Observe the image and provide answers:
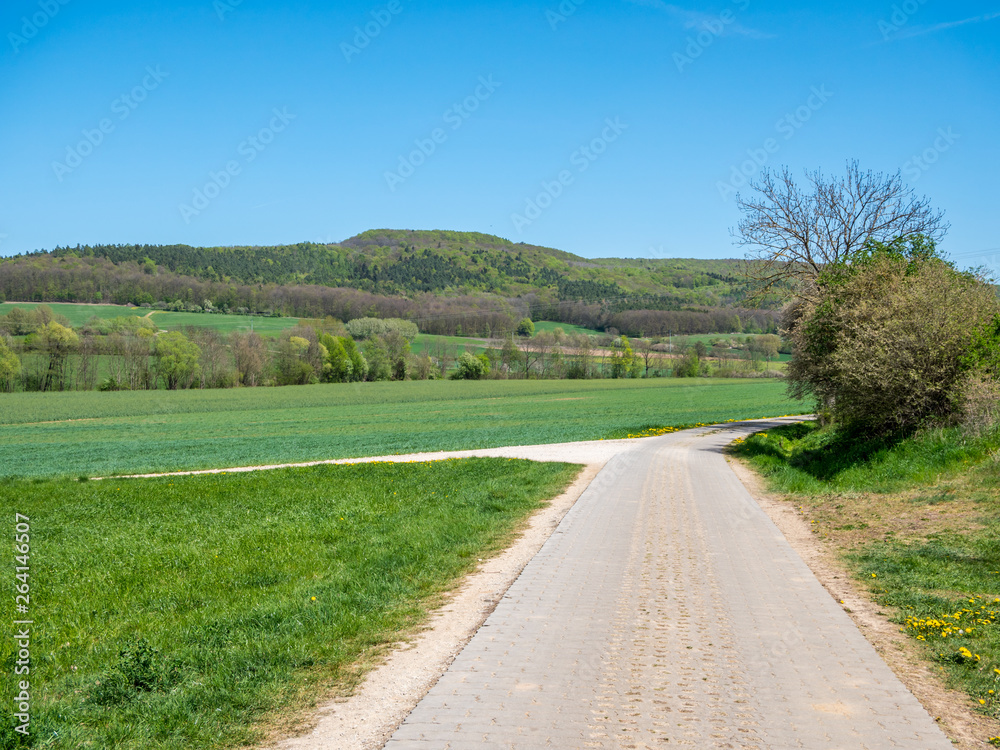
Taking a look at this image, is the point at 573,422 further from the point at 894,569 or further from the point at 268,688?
the point at 268,688

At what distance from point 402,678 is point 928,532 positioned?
8177mm

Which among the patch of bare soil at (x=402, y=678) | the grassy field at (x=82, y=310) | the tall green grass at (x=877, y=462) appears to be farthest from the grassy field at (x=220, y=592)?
the grassy field at (x=82, y=310)

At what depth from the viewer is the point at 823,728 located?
4.18 metres

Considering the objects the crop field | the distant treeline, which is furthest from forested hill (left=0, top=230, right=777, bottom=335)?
the crop field

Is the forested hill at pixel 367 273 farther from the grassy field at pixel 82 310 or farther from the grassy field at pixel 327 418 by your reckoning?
the grassy field at pixel 327 418

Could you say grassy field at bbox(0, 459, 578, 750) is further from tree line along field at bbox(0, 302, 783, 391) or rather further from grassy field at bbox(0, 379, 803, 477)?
tree line along field at bbox(0, 302, 783, 391)

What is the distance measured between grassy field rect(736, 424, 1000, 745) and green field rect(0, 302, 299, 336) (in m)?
94.6

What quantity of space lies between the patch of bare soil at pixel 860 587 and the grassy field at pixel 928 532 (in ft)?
0.14

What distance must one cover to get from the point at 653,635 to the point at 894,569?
13.4ft

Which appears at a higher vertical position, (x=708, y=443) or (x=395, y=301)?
(x=395, y=301)

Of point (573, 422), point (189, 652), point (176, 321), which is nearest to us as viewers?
point (189, 652)

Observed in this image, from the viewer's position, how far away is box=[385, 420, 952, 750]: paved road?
411cm

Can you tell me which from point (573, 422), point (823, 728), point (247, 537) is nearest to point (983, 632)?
point (823, 728)

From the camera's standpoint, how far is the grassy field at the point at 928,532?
5.67 meters
